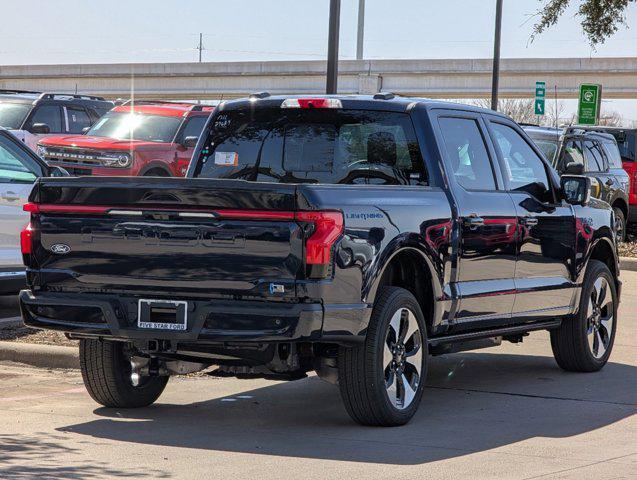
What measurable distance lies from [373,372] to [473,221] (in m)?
1.65

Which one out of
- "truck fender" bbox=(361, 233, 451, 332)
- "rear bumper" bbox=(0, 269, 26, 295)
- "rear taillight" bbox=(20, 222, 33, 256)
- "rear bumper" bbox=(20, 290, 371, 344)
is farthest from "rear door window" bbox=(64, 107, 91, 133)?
"rear bumper" bbox=(20, 290, 371, 344)

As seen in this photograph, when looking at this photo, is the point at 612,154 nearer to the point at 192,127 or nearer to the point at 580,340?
the point at 192,127

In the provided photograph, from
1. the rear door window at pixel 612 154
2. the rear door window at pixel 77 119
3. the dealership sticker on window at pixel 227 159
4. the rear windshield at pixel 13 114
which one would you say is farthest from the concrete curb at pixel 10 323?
the rear door window at pixel 612 154

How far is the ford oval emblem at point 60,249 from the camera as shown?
7.70m

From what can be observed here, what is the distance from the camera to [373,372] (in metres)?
7.60

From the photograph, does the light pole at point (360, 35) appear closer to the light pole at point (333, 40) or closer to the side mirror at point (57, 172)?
the light pole at point (333, 40)

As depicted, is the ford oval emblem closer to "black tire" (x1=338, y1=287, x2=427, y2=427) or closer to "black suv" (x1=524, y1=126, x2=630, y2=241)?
"black tire" (x1=338, y1=287, x2=427, y2=427)

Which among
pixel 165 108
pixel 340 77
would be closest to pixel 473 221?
pixel 165 108

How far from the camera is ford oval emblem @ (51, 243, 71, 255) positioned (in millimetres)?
7699

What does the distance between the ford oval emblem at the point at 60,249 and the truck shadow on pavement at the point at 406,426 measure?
0.99 metres

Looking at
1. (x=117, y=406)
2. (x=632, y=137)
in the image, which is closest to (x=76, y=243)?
(x=117, y=406)

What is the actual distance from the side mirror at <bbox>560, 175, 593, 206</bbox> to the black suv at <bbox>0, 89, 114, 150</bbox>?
50.2 feet

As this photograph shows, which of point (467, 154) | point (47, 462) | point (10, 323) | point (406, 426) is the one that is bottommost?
point (10, 323)

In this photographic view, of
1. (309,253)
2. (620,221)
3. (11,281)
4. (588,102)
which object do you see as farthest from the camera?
(588,102)
